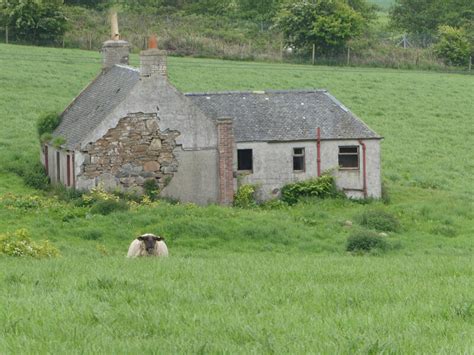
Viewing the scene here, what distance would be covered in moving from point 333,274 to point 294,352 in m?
6.69

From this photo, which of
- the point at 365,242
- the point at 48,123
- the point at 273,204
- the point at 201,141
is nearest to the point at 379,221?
the point at 365,242

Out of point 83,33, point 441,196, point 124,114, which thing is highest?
point 83,33

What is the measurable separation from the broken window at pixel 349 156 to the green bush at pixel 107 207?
10320 millimetres

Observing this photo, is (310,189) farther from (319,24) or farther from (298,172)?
(319,24)

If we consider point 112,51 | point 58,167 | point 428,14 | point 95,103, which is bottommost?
point 58,167

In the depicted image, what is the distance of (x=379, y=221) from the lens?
3469 cm

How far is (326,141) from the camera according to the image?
1631 inches

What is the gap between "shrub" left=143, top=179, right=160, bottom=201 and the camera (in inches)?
1515

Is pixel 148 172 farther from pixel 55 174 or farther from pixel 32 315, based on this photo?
Answer: pixel 32 315

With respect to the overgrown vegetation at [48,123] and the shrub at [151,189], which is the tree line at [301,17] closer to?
the overgrown vegetation at [48,123]

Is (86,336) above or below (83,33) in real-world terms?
below

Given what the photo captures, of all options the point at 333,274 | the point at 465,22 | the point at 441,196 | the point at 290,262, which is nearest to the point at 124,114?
the point at 441,196

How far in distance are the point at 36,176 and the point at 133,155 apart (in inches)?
181

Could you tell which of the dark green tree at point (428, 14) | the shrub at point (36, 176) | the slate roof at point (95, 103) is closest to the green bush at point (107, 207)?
the slate roof at point (95, 103)
